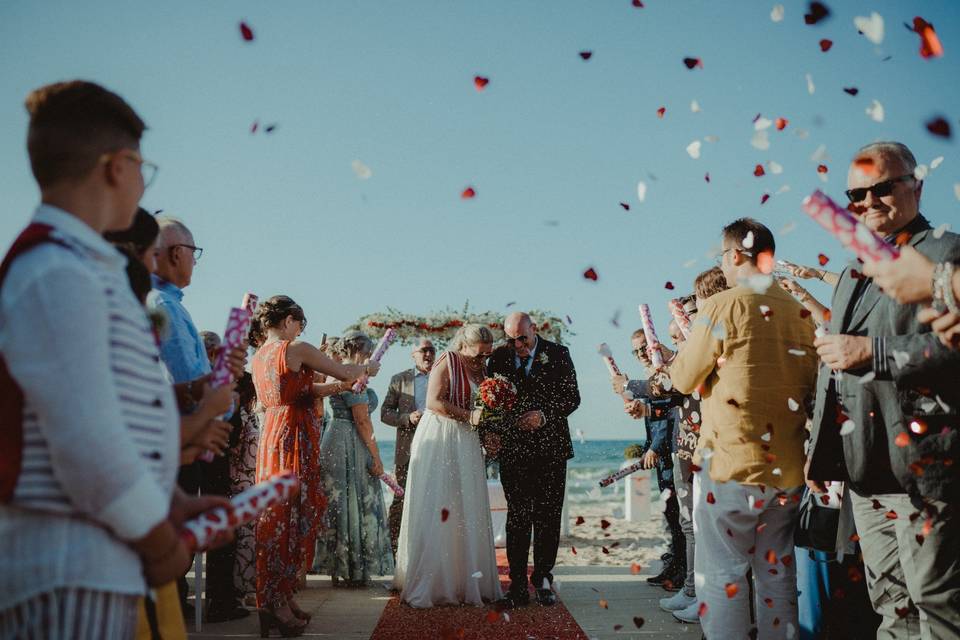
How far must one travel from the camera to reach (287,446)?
5230 millimetres

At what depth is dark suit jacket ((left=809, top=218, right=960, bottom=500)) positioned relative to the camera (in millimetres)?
2715

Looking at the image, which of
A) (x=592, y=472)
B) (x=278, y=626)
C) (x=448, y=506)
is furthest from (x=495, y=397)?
(x=592, y=472)

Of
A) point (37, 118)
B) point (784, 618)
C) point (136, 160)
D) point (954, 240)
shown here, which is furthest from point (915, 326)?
point (37, 118)

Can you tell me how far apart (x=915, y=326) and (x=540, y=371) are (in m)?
3.50

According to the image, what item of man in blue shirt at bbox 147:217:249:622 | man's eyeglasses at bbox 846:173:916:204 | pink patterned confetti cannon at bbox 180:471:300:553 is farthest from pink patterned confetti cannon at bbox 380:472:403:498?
pink patterned confetti cannon at bbox 180:471:300:553

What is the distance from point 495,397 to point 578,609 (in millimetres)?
1772

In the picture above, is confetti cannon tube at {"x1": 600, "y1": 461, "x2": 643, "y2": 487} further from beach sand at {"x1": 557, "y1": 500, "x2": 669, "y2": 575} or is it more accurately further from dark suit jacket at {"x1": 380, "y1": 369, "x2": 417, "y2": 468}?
dark suit jacket at {"x1": 380, "y1": 369, "x2": 417, "y2": 468}

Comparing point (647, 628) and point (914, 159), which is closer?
point (914, 159)

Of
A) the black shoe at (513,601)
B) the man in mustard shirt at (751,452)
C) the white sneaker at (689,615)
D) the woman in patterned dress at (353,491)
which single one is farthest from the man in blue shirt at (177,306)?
the white sneaker at (689,615)

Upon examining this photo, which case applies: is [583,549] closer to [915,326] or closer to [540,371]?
[540,371]

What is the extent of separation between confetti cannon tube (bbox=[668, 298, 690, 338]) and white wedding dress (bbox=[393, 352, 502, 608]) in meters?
1.87

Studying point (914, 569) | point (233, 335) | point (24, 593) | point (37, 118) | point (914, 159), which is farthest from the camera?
point (914, 159)

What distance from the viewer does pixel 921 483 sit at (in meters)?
2.77

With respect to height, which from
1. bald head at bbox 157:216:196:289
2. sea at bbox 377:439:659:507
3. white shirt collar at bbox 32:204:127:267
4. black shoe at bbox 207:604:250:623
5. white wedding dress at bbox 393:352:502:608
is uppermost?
bald head at bbox 157:216:196:289
